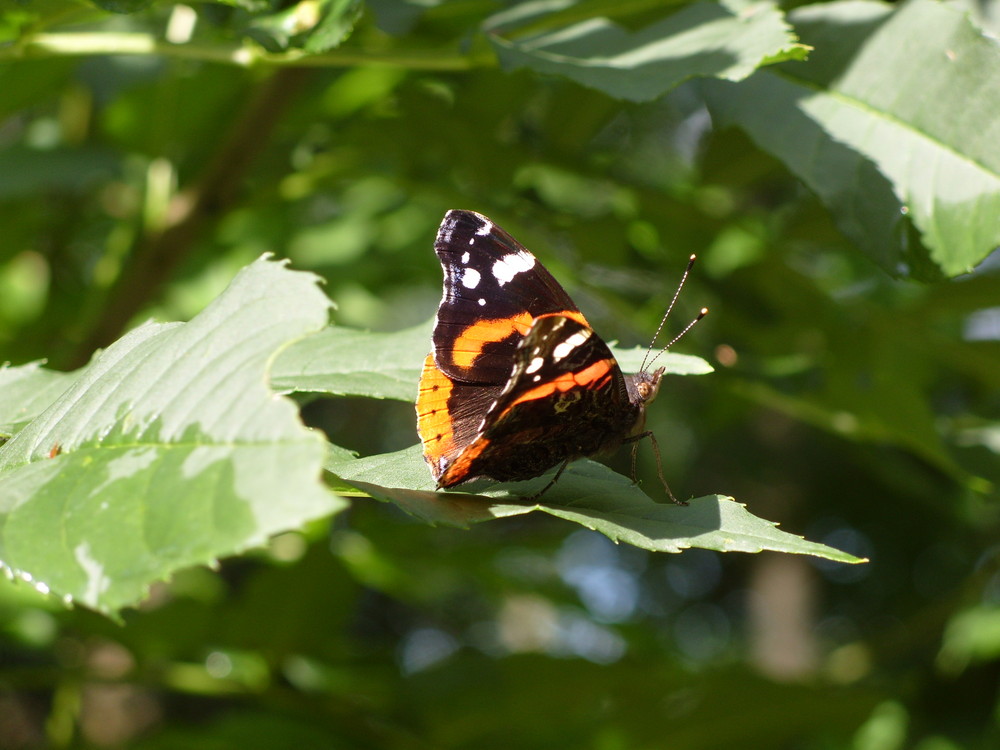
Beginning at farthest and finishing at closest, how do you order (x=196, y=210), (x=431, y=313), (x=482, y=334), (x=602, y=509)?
(x=196, y=210)
(x=431, y=313)
(x=482, y=334)
(x=602, y=509)

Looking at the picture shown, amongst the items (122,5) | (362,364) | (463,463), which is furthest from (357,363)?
(122,5)

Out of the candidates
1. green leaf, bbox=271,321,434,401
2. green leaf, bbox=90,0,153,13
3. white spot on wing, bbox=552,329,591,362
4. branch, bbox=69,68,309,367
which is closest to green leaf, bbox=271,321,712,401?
green leaf, bbox=271,321,434,401

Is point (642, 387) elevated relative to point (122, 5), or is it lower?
lower

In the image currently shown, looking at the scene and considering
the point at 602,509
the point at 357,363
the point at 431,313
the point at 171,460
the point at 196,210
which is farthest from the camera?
the point at 196,210

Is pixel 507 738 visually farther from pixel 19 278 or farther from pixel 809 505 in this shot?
pixel 809 505

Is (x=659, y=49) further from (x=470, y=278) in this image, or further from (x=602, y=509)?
(x=602, y=509)

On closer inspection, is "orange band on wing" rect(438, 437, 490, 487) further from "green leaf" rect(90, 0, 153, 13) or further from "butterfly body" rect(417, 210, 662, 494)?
"green leaf" rect(90, 0, 153, 13)

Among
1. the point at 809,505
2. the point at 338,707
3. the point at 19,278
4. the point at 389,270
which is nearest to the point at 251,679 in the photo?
the point at 338,707

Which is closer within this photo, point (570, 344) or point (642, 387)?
point (570, 344)

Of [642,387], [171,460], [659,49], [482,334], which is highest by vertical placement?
[659,49]
